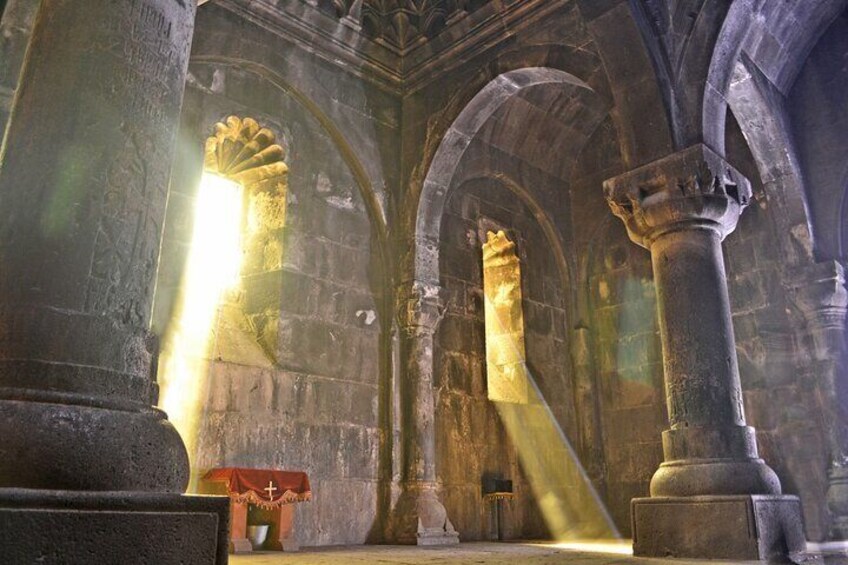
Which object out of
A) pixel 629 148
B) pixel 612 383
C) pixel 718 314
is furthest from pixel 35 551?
pixel 612 383

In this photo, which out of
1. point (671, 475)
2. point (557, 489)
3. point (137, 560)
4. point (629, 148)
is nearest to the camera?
point (137, 560)

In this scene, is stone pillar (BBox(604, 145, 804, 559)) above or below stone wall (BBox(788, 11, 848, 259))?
below

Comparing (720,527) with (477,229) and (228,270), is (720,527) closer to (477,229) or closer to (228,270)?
(228,270)

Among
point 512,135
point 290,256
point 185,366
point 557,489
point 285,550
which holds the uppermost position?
point 512,135

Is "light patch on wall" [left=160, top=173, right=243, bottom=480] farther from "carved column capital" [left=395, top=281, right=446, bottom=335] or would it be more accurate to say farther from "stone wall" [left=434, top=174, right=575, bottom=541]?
"stone wall" [left=434, top=174, right=575, bottom=541]

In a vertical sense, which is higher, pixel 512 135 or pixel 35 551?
pixel 512 135

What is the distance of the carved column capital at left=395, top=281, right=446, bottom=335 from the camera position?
7.89m

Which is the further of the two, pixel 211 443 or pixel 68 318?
pixel 211 443

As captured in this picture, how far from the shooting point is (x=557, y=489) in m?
9.05

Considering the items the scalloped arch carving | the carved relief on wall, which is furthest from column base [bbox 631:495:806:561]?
the scalloped arch carving

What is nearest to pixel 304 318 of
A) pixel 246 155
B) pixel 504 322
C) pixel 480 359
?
pixel 246 155

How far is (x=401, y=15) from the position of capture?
8.34m

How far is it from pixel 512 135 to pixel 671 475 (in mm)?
5887

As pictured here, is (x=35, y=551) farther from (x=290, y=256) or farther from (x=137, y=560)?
(x=290, y=256)
